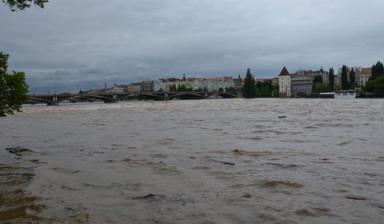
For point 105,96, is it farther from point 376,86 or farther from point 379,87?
point 379,87

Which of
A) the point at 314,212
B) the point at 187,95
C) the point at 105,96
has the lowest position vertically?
the point at 314,212

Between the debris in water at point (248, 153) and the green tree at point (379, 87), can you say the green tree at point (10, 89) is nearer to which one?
the debris in water at point (248, 153)

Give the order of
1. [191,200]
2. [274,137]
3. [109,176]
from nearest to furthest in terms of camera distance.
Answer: [191,200], [109,176], [274,137]

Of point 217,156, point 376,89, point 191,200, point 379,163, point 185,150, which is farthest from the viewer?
point 376,89

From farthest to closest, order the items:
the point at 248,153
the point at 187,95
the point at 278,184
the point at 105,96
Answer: the point at 187,95
the point at 105,96
the point at 248,153
the point at 278,184

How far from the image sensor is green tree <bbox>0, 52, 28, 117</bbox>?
12772 millimetres

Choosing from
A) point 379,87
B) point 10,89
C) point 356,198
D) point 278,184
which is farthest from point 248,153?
point 379,87

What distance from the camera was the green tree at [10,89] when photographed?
12772 millimetres

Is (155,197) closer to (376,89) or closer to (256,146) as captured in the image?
(256,146)

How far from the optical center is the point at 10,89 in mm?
12945

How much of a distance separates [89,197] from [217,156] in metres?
7.19

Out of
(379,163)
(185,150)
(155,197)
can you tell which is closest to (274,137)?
(185,150)

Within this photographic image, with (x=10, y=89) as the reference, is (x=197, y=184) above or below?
below

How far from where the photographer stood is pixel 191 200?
9.30 meters
